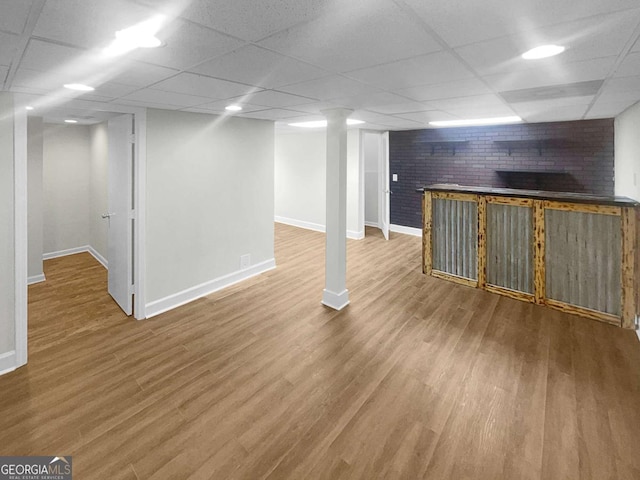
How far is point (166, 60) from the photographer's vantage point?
6.12 feet

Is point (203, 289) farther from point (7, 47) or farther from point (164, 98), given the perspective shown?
point (7, 47)

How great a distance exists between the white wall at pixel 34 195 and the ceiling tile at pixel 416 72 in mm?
4708

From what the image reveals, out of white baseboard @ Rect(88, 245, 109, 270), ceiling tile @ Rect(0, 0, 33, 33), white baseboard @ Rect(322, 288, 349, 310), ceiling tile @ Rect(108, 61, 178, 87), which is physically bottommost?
white baseboard @ Rect(322, 288, 349, 310)

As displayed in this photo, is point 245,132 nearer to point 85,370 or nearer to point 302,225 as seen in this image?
point 85,370

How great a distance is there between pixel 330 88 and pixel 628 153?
142 inches

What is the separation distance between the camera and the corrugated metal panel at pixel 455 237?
4.47 m

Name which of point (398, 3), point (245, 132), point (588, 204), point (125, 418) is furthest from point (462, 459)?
point (245, 132)

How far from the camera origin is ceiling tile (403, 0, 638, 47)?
125cm

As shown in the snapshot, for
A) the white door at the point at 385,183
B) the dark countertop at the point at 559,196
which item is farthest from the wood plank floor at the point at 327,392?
the white door at the point at 385,183

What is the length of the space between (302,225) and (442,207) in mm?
4163

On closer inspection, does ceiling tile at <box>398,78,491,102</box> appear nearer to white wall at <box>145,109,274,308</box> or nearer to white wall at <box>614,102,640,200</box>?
white wall at <box>614,102,640,200</box>

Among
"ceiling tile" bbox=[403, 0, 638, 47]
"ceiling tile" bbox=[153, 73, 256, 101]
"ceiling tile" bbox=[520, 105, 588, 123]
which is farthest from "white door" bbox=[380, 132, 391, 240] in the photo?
"ceiling tile" bbox=[403, 0, 638, 47]

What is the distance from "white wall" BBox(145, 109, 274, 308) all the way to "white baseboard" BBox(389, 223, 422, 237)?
11.6ft

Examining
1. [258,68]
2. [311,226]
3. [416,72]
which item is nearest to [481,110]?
[416,72]
